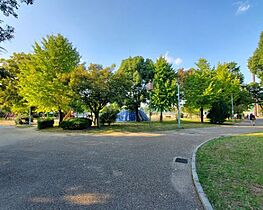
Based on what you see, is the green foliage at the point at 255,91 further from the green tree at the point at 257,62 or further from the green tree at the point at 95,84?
the green tree at the point at 95,84

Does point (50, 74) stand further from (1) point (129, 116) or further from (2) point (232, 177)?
(2) point (232, 177)

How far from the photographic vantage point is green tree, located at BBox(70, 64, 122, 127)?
1382 centimetres

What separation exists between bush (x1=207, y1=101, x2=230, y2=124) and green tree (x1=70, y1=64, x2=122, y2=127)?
12695mm

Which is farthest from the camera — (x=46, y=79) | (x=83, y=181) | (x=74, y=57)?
(x=74, y=57)

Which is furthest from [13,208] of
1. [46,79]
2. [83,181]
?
[46,79]

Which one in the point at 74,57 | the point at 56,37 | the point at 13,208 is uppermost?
the point at 56,37

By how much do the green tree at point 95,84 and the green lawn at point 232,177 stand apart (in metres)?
9.60

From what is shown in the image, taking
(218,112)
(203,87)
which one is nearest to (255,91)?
(203,87)

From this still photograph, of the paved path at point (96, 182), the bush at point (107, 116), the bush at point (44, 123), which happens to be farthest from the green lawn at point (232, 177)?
the bush at point (44, 123)

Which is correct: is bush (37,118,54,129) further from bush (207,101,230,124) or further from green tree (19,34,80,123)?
bush (207,101,230,124)

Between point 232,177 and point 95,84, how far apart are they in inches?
460

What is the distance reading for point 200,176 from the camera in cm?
413

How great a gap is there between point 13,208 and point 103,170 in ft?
7.20

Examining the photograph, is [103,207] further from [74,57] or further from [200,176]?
[74,57]
